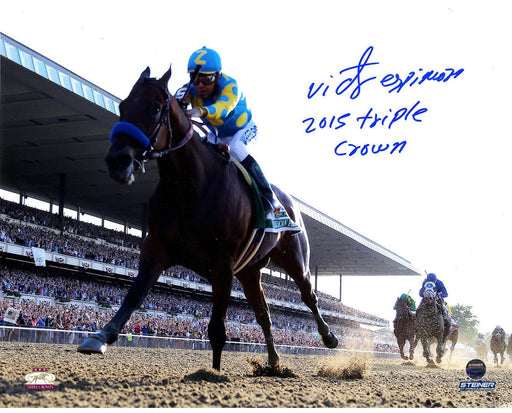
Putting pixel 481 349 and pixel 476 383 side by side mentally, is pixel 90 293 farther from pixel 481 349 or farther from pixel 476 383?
pixel 476 383

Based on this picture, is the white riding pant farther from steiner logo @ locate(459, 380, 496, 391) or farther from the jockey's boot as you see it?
steiner logo @ locate(459, 380, 496, 391)

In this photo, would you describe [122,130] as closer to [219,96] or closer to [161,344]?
[219,96]

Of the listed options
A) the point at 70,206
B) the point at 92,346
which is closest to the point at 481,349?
the point at 92,346

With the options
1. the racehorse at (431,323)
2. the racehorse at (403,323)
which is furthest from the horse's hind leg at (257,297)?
the racehorse at (403,323)

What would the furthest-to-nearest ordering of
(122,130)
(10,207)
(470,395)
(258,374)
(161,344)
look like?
(10,207), (161,344), (258,374), (470,395), (122,130)

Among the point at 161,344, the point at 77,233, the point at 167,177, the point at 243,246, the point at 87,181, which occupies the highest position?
the point at 87,181

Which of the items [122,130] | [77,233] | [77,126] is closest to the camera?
[122,130]

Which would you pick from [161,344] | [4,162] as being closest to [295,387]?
[161,344]
